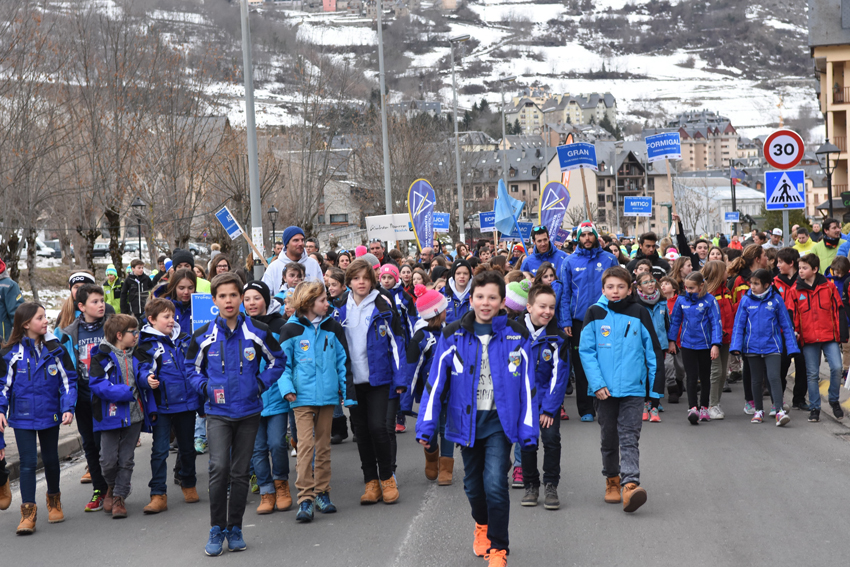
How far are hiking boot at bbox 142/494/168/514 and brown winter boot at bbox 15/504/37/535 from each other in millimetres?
854

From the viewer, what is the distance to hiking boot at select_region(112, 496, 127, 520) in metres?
7.41

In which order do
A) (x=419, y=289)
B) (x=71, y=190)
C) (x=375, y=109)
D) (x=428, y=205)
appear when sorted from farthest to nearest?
1. (x=375, y=109)
2. (x=71, y=190)
3. (x=428, y=205)
4. (x=419, y=289)

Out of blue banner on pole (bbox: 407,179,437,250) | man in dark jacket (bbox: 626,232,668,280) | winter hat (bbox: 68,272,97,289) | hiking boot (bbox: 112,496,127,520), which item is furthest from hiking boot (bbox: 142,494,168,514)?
blue banner on pole (bbox: 407,179,437,250)

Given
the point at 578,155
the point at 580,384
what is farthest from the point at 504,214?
the point at 580,384

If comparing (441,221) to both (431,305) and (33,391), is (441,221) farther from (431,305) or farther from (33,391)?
(33,391)

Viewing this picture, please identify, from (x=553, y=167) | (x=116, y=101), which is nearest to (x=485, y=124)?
(x=553, y=167)

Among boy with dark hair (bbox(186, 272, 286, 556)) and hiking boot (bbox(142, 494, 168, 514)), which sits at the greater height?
boy with dark hair (bbox(186, 272, 286, 556))

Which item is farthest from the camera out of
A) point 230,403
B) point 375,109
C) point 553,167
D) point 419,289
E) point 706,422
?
point 553,167

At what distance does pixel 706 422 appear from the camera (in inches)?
417

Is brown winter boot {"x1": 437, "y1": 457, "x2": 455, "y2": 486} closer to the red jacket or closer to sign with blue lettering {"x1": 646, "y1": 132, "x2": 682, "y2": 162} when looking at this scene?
the red jacket

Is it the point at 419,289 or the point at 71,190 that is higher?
the point at 71,190

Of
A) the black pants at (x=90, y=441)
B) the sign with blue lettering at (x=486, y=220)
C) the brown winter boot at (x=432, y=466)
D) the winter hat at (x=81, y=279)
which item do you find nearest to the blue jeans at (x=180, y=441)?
the black pants at (x=90, y=441)

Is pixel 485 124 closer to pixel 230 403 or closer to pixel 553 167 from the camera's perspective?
pixel 553 167

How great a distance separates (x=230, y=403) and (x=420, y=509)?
1809mm
